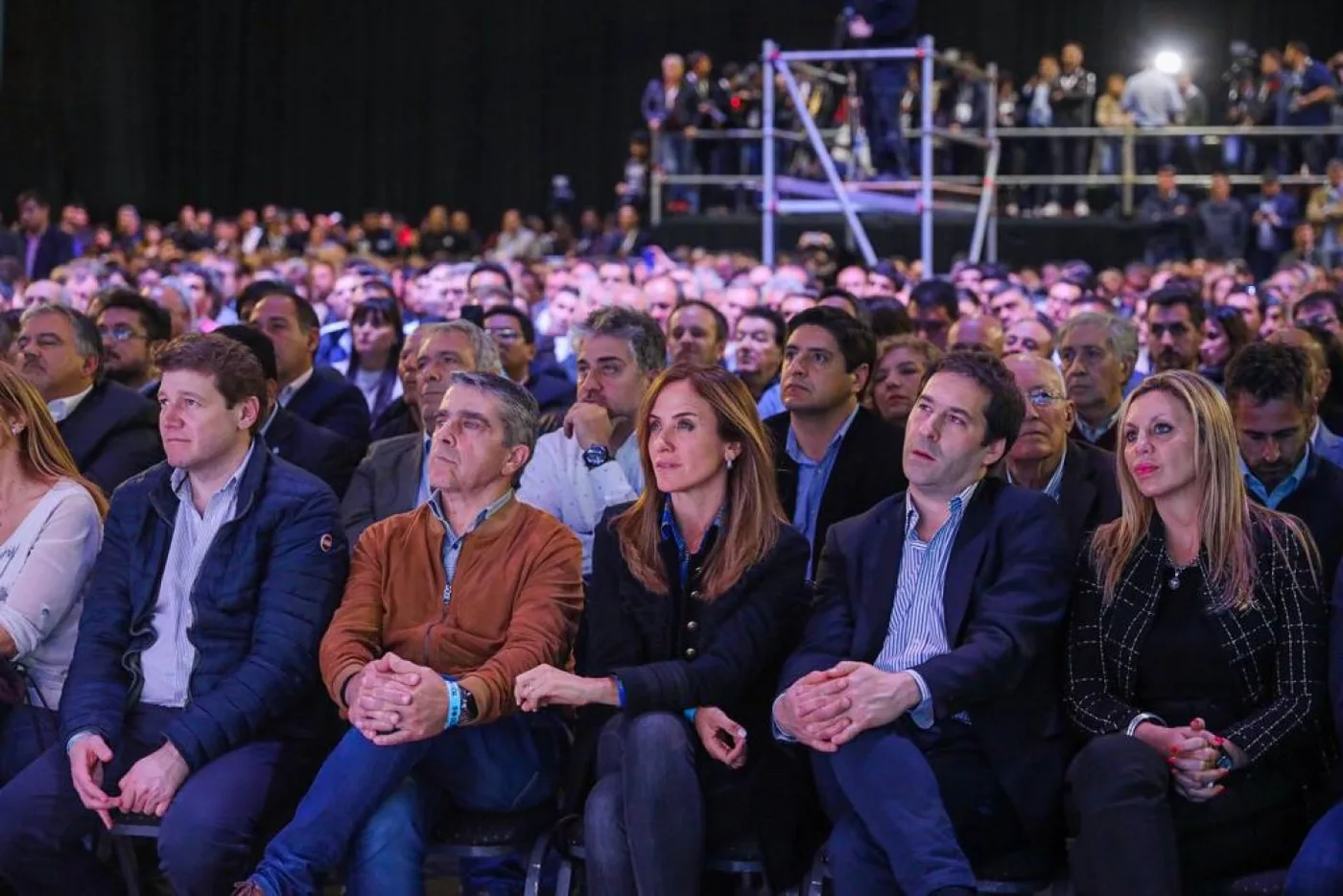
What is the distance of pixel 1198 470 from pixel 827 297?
11.0ft

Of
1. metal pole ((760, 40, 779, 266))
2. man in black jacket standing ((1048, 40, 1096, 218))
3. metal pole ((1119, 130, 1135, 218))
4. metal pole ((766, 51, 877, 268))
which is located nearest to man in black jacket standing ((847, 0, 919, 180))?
metal pole ((766, 51, 877, 268))

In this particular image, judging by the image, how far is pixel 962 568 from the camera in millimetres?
3551

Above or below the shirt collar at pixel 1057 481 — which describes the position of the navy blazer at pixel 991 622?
below

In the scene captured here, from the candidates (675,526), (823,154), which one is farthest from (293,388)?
(823,154)

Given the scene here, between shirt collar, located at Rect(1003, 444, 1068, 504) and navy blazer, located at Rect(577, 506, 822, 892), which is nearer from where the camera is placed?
navy blazer, located at Rect(577, 506, 822, 892)

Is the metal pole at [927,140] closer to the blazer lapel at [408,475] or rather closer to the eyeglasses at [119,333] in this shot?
the eyeglasses at [119,333]

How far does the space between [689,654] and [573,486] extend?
1045 mm

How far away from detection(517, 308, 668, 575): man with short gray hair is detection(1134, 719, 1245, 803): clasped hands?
140cm

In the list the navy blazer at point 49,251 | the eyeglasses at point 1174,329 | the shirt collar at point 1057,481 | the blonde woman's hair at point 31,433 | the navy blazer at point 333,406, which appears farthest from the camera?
the navy blazer at point 49,251

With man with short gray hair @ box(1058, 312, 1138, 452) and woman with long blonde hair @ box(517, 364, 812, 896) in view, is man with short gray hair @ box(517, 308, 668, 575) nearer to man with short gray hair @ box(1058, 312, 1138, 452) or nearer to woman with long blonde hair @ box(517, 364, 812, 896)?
woman with long blonde hair @ box(517, 364, 812, 896)

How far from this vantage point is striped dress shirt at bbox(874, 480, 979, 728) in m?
3.54

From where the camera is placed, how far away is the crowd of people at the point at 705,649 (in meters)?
3.38

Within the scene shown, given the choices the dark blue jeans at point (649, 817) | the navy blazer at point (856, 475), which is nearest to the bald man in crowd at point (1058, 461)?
the navy blazer at point (856, 475)

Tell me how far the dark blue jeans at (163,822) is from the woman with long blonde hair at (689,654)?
56cm
